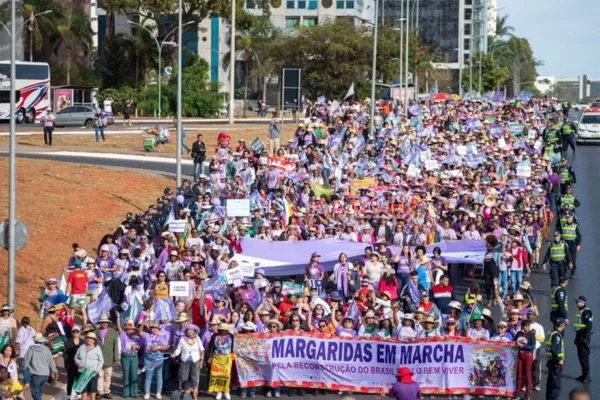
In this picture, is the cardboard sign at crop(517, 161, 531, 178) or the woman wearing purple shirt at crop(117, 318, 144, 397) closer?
the woman wearing purple shirt at crop(117, 318, 144, 397)

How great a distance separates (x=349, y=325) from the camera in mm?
19109

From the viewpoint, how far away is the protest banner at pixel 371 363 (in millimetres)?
18484

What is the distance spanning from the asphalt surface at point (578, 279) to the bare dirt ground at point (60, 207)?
341 cm

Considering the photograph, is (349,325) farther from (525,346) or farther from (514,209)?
(514,209)

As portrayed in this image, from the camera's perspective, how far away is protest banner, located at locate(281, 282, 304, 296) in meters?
20.8

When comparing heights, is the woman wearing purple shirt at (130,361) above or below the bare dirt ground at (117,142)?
below

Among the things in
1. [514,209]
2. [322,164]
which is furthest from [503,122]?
[514,209]

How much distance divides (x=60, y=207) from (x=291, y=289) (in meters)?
14.5

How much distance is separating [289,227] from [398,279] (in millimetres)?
3237

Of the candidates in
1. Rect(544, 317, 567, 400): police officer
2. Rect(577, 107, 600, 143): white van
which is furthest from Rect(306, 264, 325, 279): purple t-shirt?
Rect(577, 107, 600, 143): white van

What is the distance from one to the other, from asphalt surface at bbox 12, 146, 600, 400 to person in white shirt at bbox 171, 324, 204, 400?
46.9 inches

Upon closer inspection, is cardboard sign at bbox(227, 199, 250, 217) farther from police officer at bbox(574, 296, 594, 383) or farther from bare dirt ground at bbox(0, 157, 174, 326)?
police officer at bbox(574, 296, 594, 383)

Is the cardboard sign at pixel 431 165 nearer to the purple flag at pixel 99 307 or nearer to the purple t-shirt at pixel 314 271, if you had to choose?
the purple t-shirt at pixel 314 271

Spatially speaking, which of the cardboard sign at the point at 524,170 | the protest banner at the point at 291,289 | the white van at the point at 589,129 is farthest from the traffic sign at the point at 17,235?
the white van at the point at 589,129
